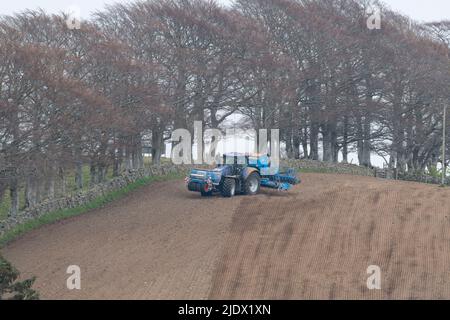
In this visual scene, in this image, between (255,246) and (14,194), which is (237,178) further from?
(14,194)

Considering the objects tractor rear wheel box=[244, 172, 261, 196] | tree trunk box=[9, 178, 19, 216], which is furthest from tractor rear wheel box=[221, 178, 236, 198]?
tree trunk box=[9, 178, 19, 216]

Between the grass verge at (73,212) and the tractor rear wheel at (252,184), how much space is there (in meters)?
6.86

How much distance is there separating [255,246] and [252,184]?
9.85m

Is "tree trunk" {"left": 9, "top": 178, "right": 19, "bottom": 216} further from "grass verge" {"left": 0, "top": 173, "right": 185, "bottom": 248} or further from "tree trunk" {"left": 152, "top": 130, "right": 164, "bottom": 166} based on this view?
"tree trunk" {"left": 152, "top": 130, "right": 164, "bottom": 166}

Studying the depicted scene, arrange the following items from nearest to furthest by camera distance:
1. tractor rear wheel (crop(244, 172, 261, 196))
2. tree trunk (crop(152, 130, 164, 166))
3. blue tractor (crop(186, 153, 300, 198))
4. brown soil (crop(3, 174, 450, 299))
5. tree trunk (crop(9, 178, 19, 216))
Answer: brown soil (crop(3, 174, 450, 299))
tree trunk (crop(9, 178, 19, 216))
blue tractor (crop(186, 153, 300, 198))
tractor rear wheel (crop(244, 172, 261, 196))
tree trunk (crop(152, 130, 164, 166))

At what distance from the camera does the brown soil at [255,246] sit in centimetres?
3356

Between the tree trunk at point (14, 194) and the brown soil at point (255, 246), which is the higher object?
the tree trunk at point (14, 194)

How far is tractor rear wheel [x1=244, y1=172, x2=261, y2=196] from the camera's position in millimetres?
47812

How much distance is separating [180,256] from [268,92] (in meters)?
29.1

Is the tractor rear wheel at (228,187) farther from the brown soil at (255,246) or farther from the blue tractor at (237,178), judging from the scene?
the brown soil at (255,246)

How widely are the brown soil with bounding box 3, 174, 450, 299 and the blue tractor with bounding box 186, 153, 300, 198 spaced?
0.59 metres

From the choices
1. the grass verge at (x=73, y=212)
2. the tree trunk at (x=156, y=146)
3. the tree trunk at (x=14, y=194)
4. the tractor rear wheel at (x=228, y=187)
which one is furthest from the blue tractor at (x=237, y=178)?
the tree trunk at (x=156, y=146)

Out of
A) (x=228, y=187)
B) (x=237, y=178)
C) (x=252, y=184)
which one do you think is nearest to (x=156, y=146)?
(x=252, y=184)

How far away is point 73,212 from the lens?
47156mm
